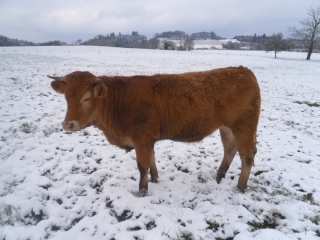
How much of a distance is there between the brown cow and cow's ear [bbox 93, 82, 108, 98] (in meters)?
0.07

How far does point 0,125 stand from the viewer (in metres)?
5.92

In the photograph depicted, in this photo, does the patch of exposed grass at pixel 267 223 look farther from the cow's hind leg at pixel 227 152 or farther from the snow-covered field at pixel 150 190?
the cow's hind leg at pixel 227 152

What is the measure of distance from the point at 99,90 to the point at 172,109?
1260mm

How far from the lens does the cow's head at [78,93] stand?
325 centimetres

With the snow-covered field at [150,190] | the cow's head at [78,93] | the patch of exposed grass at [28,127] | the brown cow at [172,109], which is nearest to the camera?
the snow-covered field at [150,190]

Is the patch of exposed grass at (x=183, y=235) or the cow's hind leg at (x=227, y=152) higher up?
the cow's hind leg at (x=227, y=152)

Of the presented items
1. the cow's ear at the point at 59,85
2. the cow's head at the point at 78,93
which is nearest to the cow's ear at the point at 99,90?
the cow's head at the point at 78,93

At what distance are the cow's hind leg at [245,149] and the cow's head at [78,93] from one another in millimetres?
2562

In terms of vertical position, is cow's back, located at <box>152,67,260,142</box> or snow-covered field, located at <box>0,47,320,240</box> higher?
cow's back, located at <box>152,67,260,142</box>

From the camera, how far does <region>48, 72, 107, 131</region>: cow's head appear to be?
3.25 meters

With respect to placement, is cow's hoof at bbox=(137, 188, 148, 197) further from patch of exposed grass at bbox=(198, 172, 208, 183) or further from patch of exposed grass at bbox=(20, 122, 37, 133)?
patch of exposed grass at bbox=(20, 122, 37, 133)

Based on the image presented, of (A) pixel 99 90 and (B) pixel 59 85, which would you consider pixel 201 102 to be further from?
(B) pixel 59 85

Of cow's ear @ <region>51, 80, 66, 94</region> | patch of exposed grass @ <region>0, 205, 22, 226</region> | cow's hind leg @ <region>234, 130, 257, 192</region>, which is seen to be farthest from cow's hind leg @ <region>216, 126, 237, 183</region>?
patch of exposed grass @ <region>0, 205, 22, 226</region>

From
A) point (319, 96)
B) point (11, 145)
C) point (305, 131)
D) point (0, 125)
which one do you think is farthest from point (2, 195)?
point (319, 96)
